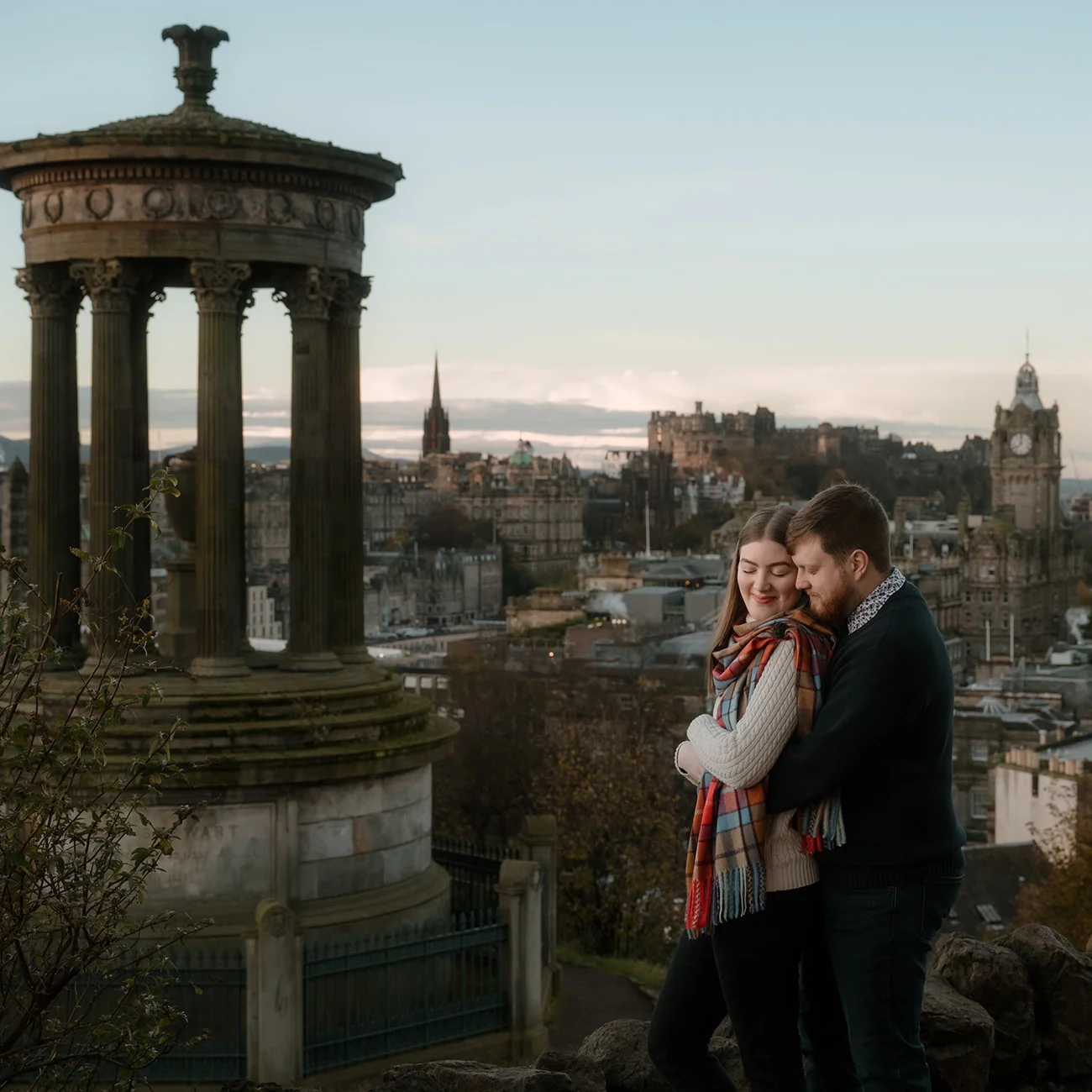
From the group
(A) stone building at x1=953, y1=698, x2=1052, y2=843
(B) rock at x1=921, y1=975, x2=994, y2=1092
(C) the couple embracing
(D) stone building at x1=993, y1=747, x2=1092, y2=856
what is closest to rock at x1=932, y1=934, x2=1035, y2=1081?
Answer: (B) rock at x1=921, y1=975, x2=994, y2=1092

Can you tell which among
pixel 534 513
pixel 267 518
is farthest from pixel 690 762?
pixel 534 513

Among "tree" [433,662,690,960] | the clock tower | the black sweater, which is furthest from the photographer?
the clock tower

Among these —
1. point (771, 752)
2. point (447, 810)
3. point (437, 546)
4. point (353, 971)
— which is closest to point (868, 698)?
point (771, 752)

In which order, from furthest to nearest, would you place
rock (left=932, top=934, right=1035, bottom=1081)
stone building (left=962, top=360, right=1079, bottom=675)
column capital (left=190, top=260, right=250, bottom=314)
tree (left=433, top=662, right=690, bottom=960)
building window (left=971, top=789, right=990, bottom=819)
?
stone building (left=962, top=360, right=1079, bottom=675) → building window (left=971, top=789, right=990, bottom=819) → tree (left=433, top=662, right=690, bottom=960) → column capital (left=190, top=260, right=250, bottom=314) → rock (left=932, top=934, right=1035, bottom=1081)

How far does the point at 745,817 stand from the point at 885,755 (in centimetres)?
41

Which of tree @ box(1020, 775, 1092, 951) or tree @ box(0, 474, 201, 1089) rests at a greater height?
tree @ box(0, 474, 201, 1089)

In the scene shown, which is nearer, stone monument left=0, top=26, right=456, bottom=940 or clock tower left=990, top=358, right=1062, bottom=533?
stone monument left=0, top=26, right=456, bottom=940

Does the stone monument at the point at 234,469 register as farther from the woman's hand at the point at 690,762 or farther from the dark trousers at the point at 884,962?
the dark trousers at the point at 884,962

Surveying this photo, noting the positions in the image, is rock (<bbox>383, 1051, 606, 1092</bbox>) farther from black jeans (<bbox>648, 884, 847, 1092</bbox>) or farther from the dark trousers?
the dark trousers

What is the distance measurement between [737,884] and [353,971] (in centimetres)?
847

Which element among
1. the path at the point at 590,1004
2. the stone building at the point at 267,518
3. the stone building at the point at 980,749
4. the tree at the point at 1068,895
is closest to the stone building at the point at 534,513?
the stone building at the point at 267,518

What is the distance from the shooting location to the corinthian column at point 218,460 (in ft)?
44.1

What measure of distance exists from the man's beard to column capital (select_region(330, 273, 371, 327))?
9501 mm

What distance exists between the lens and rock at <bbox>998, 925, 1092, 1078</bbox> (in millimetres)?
7258
